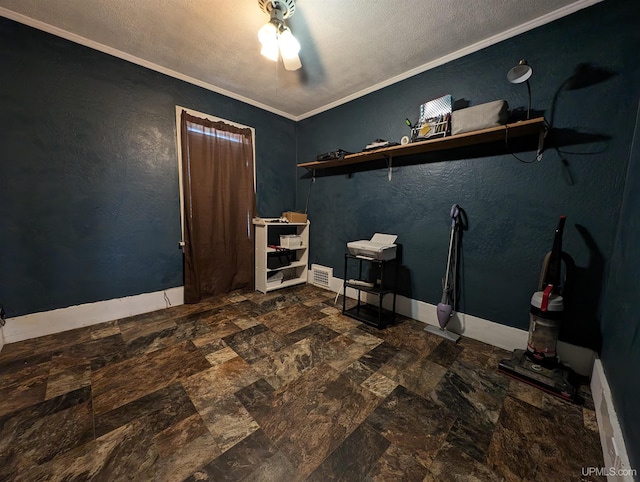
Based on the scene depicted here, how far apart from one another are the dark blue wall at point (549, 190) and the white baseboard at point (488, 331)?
6cm

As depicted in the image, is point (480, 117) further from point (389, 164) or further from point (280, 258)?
point (280, 258)

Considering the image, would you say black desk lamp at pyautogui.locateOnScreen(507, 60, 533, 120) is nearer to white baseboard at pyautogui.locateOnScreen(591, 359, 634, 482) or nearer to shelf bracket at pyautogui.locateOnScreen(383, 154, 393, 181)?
shelf bracket at pyautogui.locateOnScreen(383, 154, 393, 181)

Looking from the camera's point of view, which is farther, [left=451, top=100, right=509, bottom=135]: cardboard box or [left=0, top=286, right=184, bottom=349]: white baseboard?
[left=0, top=286, right=184, bottom=349]: white baseboard

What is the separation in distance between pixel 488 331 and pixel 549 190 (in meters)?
1.23

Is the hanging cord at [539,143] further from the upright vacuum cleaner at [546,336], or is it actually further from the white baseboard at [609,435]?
the white baseboard at [609,435]

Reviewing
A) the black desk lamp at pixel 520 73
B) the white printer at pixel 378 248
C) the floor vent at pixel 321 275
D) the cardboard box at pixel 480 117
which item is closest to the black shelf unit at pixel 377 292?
the white printer at pixel 378 248

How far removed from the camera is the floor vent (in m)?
3.30

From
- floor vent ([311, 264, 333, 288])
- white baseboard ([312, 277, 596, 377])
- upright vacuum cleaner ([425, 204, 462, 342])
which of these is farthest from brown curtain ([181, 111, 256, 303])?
upright vacuum cleaner ([425, 204, 462, 342])

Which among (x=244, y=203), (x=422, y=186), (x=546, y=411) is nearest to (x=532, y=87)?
(x=422, y=186)

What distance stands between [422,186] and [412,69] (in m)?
1.20

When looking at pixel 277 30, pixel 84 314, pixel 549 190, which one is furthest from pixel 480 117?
pixel 84 314

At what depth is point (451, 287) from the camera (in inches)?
85.3

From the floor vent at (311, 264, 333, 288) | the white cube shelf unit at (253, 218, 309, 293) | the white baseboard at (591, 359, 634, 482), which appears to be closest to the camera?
the white baseboard at (591, 359, 634, 482)

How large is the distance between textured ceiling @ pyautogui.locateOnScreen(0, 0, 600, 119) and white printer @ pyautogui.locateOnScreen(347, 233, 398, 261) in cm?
174
